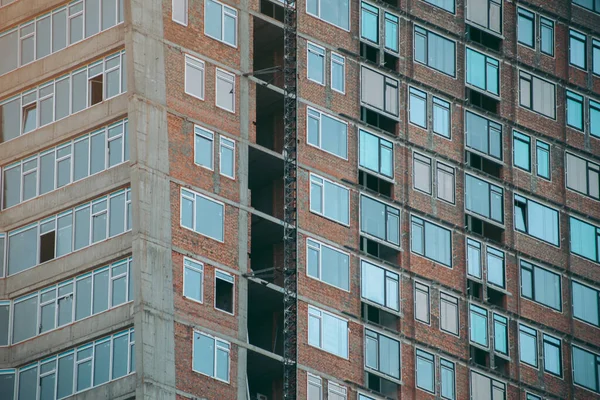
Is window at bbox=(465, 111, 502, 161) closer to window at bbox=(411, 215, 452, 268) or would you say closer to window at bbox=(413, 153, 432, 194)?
window at bbox=(413, 153, 432, 194)

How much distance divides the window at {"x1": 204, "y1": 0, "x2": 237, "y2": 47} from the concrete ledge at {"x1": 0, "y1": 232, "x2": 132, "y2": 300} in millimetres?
10645

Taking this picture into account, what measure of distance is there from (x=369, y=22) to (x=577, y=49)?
1387 centimetres

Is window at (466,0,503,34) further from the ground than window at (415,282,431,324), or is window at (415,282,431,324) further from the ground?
window at (466,0,503,34)

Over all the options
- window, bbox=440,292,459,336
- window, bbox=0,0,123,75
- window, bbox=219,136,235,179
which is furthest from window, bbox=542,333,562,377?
window, bbox=0,0,123,75

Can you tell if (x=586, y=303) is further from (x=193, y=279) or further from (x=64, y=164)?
(x=64, y=164)

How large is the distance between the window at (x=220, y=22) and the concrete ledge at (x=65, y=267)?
10.6 metres

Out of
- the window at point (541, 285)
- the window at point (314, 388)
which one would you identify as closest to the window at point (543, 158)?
the window at point (541, 285)

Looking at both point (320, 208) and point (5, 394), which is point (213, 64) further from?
point (5, 394)

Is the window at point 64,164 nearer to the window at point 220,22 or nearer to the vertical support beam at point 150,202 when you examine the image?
the vertical support beam at point 150,202

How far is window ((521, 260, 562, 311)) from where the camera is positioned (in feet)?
365

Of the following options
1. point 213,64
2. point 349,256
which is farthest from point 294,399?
point 213,64

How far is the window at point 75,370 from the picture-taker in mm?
93562

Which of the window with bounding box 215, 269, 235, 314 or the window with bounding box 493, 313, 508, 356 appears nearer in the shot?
the window with bounding box 215, 269, 235, 314

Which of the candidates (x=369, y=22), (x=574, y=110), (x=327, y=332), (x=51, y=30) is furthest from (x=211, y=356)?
(x=574, y=110)
